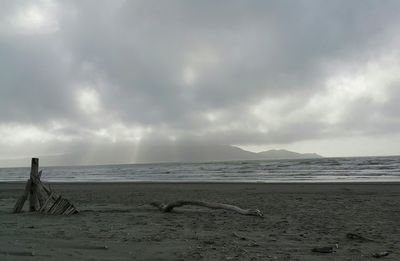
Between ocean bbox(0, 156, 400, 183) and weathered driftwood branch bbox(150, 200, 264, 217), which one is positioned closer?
weathered driftwood branch bbox(150, 200, 264, 217)

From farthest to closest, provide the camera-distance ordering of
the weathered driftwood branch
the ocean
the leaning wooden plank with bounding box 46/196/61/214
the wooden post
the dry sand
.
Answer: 1. the ocean
2. the wooden post
3. the leaning wooden plank with bounding box 46/196/61/214
4. the weathered driftwood branch
5. the dry sand

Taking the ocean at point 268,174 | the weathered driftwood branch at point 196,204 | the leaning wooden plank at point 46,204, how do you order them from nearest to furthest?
the weathered driftwood branch at point 196,204 → the leaning wooden plank at point 46,204 → the ocean at point 268,174

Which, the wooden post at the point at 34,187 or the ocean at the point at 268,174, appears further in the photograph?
the ocean at the point at 268,174

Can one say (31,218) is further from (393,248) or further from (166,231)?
(393,248)

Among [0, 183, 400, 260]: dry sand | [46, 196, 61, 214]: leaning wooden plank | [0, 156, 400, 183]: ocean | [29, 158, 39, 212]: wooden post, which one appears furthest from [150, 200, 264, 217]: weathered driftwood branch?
[0, 156, 400, 183]: ocean

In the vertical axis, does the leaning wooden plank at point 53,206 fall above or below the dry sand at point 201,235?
above

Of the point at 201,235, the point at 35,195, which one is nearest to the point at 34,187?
the point at 35,195

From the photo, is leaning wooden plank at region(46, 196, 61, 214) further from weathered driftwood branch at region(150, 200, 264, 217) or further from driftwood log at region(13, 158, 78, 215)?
weathered driftwood branch at region(150, 200, 264, 217)

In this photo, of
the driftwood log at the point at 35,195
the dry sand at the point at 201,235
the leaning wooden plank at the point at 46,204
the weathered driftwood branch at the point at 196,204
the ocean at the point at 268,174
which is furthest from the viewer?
the ocean at the point at 268,174

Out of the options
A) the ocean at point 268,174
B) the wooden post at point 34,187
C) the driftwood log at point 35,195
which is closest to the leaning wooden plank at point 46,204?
the driftwood log at point 35,195

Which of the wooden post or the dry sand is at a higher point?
the wooden post

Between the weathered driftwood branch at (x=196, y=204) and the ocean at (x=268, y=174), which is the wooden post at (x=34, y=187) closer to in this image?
the weathered driftwood branch at (x=196, y=204)

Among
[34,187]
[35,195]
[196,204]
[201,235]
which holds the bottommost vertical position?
[201,235]

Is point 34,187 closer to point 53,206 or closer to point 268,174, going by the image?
point 53,206
